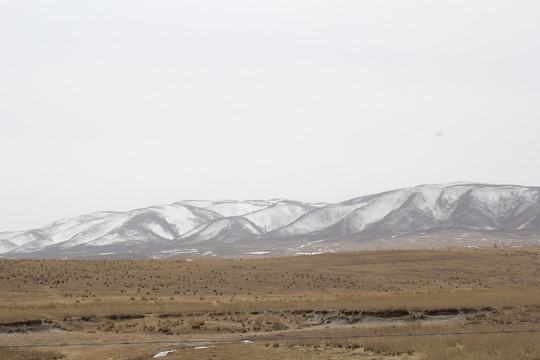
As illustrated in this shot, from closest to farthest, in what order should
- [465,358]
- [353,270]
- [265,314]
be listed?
[465,358] → [265,314] → [353,270]

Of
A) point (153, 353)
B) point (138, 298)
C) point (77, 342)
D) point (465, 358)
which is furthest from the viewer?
point (138, 298)

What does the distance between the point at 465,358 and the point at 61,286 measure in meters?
40.9

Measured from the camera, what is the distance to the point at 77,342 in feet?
89.9

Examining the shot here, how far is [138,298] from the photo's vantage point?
43.7 meters

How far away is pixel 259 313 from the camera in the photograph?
35219 millimetres

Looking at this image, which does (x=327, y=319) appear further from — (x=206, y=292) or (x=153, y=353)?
(x=206, y=292)

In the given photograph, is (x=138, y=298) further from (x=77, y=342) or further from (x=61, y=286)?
(x=77, y=342)

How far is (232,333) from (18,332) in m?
10.9

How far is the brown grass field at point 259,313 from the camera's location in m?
22.6

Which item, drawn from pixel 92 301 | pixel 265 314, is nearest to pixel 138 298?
pixel 92 301

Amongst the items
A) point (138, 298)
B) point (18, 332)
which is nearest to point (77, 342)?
point (18, 332)

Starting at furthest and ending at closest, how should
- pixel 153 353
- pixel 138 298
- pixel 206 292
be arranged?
1. pixel 206 292
2. pixel 138 298
3. pixel 153 353

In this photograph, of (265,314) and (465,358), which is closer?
(465,358)

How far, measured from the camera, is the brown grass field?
2256 centimetres
